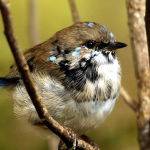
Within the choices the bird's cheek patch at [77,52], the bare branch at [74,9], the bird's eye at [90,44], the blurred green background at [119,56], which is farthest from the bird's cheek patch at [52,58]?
the blurred green background at [119,56]

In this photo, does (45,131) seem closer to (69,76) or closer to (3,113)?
(69,76)

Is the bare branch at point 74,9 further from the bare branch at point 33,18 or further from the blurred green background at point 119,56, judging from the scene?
the blurred green background at point 119,56

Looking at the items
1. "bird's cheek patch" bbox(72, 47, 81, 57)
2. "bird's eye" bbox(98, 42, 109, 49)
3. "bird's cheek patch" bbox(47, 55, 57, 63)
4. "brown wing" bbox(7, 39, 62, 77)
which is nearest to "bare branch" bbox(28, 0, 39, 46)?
"brown wing" bbox(7, 39, 62, 77)

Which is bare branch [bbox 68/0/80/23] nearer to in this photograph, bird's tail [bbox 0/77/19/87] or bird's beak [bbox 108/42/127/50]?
bird's beak [bbox 108/42/127/50]

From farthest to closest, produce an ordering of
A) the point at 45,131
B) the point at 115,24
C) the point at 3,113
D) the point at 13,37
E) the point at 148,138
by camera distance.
Answer: the point at 115,24, the point at 3,113, the point at 45,131, the point at 148,138, the point at 13,37

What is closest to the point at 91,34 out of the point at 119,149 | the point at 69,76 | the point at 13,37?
the point at 69,76
